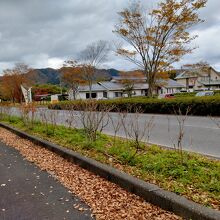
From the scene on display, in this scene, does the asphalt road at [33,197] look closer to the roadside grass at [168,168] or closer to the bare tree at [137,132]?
the roadside grass at [168,168]

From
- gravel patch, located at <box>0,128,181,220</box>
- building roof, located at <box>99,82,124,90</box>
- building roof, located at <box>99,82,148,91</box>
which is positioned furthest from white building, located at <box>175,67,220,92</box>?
gravel patch, located at <box>0,128,181,220</box>

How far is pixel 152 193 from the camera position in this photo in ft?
13.1

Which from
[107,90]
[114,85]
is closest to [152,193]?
[107,90]

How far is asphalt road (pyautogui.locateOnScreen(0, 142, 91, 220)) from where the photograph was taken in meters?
3.78

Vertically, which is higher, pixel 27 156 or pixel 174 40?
pixel 174 40

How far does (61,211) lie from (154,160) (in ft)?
6.96

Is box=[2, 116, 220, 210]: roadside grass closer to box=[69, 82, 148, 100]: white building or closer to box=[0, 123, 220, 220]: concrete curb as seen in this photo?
box=[0, 123, 220, 220]: concrete curb

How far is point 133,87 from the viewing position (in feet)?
223

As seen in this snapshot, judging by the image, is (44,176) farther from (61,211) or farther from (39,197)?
(61,211)

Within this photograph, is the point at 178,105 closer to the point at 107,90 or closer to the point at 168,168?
the point at 168,168

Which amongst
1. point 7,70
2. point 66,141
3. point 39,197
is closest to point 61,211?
point 39,197

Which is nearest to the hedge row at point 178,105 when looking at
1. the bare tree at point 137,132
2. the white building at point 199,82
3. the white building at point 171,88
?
the bare tree at point 137,132

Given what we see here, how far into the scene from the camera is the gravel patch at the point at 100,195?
3676mm

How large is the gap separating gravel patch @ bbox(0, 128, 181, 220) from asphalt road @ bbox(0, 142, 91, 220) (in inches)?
5.8
